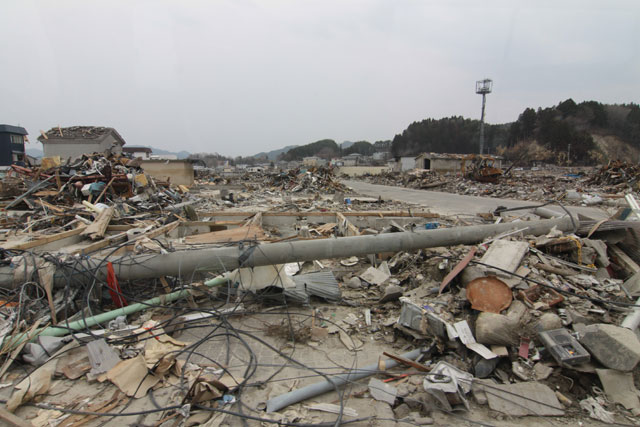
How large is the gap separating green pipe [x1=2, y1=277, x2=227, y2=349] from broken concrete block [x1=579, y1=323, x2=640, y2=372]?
14.0 feet

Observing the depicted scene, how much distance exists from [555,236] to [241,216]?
8.26 m

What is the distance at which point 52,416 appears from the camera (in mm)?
2605

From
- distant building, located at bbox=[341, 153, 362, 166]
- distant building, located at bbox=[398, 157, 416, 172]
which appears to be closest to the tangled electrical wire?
distant building, located at bbox=[398, 157, 416, 172]

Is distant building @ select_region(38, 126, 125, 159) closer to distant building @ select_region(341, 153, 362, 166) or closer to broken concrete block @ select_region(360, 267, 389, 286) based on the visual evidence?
broken concrete block @ select_region(360, 267, 389, 286)

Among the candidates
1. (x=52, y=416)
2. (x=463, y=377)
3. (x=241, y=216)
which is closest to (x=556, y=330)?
(x=463, y=377)

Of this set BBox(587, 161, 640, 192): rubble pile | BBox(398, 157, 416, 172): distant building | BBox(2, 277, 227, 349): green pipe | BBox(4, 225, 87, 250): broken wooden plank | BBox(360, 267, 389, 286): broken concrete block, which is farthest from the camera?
BBox(398, 157, 416, 172): distant building

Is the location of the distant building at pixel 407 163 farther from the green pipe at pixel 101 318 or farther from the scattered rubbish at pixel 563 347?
the scattered rubbish at pixel 563 347

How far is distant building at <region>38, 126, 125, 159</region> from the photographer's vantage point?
23.3 meters

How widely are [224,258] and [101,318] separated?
160 centimetres

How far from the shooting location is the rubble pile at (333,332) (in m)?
2.67

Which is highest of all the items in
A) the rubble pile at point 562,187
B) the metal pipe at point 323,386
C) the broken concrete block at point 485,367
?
the broken concrete block at point 485,367

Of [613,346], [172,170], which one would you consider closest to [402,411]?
[613,346]

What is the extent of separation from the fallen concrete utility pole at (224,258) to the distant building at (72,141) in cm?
2244

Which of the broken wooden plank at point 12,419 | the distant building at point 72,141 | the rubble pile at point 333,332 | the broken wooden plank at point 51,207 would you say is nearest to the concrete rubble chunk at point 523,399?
the rubble pile at point 333,332
